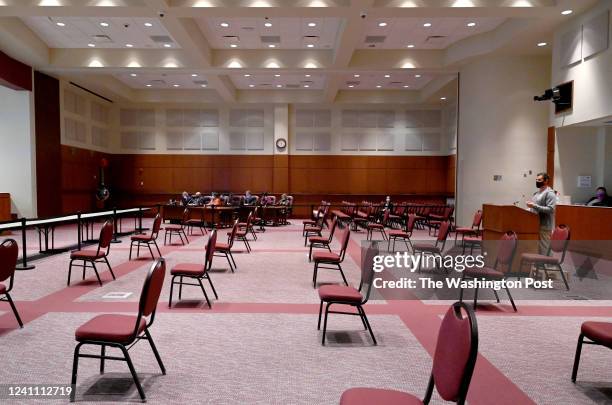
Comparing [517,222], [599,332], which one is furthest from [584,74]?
[599,332]

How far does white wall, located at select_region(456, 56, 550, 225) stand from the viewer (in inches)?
472

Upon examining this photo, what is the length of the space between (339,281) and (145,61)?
10807 mm

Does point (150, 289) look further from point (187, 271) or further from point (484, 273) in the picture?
point (484, 273)

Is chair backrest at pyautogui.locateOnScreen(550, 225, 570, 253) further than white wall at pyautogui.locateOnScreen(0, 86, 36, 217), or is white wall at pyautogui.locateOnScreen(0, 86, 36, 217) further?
white wall at pyautogui.locateOnScreen(0, 86, 36, 217)

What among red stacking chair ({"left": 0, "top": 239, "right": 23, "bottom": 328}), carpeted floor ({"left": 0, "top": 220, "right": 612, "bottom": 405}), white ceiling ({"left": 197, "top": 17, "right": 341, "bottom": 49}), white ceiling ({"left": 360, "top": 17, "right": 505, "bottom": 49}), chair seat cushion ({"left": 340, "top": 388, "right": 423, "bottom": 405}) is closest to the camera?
chair seat cushion ({"left": 340, "top": 388, "right": 423, "bottom": 405})

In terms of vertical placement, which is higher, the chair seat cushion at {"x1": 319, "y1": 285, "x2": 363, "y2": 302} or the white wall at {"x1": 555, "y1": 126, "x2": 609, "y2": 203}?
the white wall at {"x1": 555, "y1": 126, "x2": 609, "y2": 203}

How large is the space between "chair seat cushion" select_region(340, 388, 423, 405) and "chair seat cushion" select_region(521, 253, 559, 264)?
4.43 m

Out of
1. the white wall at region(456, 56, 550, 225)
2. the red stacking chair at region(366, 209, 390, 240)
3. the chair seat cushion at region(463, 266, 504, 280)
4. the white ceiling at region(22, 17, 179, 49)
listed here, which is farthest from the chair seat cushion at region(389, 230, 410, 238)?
the white ceiling at region(22, 17, 179, 49)

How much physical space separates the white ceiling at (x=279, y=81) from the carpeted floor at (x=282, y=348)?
11613 millimetres

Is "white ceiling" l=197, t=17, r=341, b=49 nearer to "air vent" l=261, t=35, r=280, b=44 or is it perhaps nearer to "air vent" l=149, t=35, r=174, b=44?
"air vent" l=261, t=35, r=280, b=44

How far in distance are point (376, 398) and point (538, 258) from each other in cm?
458

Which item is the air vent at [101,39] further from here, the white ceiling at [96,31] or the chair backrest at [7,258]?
the chair backrest at [7,258]

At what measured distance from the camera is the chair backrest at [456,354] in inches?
68.0

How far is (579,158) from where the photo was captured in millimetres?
9773
